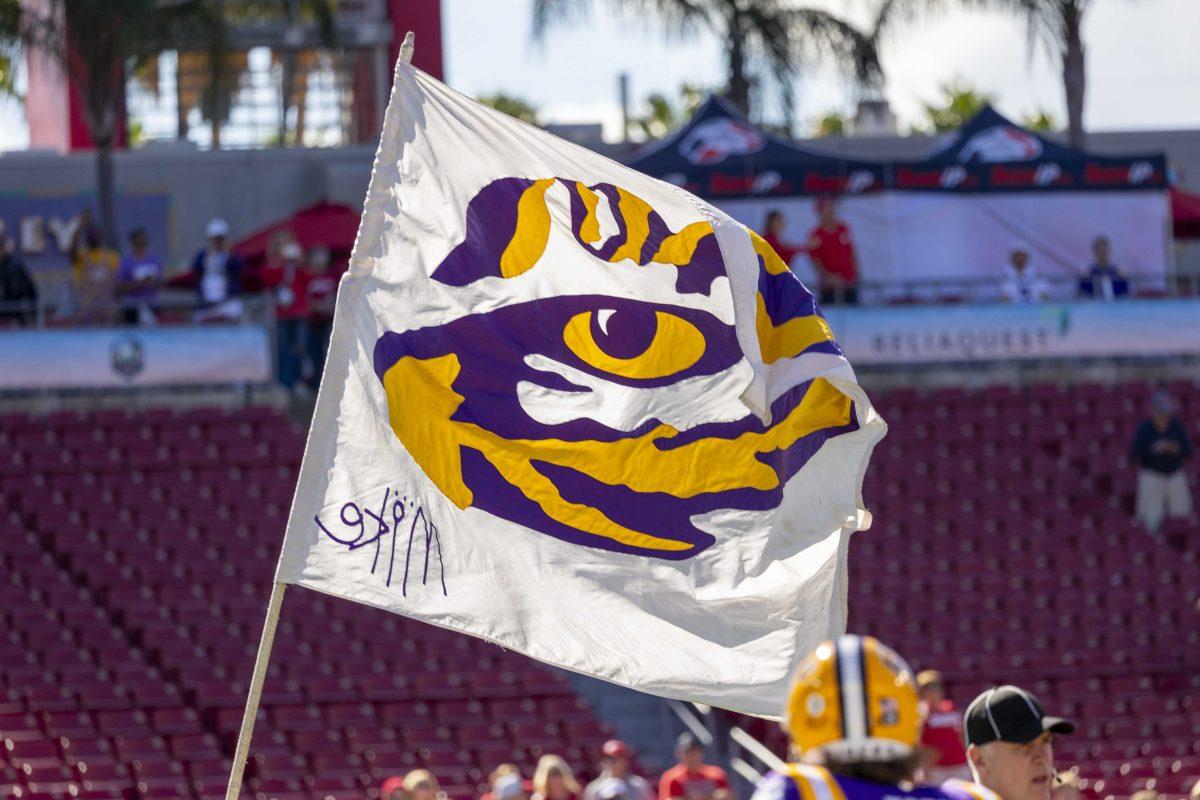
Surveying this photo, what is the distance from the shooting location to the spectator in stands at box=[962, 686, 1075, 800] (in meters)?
5.42

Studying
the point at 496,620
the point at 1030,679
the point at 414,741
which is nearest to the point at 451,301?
the point at 496,620

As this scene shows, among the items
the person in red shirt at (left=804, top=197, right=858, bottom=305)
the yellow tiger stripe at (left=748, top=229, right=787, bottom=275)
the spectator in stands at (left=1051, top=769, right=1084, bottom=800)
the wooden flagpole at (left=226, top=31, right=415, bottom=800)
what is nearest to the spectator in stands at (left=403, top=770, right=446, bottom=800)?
the spectator in stands at (left=1051, top=769, right=1084, bottom=800)

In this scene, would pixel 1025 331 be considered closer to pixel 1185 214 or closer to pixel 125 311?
pixel 1185 214

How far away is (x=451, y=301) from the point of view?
297 inches

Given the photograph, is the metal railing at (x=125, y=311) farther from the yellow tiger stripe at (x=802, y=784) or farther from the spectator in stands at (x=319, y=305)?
the yellow tiger stripe at (x=802, y=784)

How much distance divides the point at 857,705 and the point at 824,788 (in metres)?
0.16

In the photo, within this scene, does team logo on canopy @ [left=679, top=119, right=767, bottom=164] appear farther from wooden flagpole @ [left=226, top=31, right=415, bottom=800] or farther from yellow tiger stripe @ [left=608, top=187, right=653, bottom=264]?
wooden flagpole @ [left=226, top=31, right=415, bottom=800]

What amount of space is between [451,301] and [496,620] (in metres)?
1.05

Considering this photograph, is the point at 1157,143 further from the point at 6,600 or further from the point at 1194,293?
the point at 6,600

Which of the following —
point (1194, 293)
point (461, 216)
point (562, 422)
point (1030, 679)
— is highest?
point (461, 216)

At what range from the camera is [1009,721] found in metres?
5.43

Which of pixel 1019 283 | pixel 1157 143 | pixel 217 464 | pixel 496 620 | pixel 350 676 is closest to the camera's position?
pixel 496 620

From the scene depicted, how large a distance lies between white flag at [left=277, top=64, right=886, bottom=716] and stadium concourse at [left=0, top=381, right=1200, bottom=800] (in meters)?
7.99
